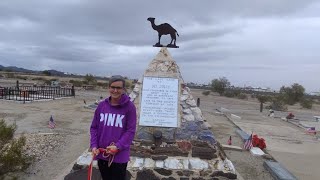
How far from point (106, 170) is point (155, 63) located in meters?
4.93

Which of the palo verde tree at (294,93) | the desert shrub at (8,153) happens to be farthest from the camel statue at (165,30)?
the palo verde tree at (294,93)

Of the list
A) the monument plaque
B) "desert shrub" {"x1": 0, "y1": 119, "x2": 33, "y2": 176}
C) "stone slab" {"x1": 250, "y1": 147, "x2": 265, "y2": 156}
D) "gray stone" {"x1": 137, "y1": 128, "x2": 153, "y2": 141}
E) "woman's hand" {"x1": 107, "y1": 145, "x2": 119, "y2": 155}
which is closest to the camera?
"woman's hand" {"x1": 107, "y1": 145, "x2": 119, "y2": 155}

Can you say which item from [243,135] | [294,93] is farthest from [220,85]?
[243,135]

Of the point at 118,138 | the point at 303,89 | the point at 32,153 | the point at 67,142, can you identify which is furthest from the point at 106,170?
the point at 303,89

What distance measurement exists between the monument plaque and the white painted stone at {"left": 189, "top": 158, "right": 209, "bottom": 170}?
1019 mm

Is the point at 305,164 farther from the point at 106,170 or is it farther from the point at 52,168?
the point at 106,170

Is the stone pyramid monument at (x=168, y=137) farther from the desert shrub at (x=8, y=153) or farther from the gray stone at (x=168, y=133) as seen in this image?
the desert shrub at (x=8, y=153)

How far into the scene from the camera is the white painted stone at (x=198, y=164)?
24.4 feet

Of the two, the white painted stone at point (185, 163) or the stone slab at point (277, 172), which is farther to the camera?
the stone slab at point (277, 172)

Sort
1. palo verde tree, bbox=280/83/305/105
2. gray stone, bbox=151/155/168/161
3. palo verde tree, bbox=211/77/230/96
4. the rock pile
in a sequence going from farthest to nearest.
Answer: palo verde tree, bbox=211/77/230/96, palo verde tree, bbox=280/83/305/105, the rock pile, gray stone, bbox=151/155/168/161

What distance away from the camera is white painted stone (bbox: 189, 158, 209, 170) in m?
7.43

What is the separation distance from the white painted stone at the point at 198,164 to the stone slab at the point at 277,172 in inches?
82.3

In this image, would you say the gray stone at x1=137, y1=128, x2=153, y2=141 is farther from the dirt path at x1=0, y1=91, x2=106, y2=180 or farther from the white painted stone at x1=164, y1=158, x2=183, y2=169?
the dirt path at x1=0, y1=91, x2=106, y2=180

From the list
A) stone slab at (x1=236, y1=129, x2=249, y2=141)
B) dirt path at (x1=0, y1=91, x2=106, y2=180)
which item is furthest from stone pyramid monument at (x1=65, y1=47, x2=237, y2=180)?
stone slab at (x1=236, y1=129, x2=249, y2=141)
